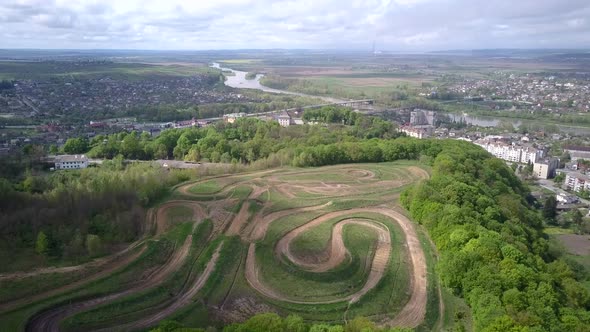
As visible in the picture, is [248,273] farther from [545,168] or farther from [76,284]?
[545,168]

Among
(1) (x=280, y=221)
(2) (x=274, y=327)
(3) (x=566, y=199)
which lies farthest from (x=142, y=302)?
(3) (x=566, y=199)

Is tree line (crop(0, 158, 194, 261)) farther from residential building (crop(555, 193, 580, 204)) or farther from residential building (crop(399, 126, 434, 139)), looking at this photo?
residential building (crop(399, 126, 434, 139))

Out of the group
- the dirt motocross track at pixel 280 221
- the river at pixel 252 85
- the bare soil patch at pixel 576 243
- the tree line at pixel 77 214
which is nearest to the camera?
the dirt motocross track at pixel 280 221

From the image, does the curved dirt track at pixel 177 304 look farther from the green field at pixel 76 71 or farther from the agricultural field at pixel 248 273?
the green field at pixel 76 71

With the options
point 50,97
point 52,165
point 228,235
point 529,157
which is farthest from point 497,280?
point 50,97

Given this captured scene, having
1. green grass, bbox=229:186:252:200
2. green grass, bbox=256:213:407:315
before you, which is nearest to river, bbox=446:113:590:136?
green grass, bbox=229:186:252:200

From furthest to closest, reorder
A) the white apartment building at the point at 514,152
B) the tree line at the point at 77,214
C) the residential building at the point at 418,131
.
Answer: the residential building at the point at 418,131, the white apartment building at the point at 514,152, the tree line at the point at 77,214

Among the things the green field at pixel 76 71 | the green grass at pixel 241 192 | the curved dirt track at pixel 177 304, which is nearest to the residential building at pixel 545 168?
the green grass at pixel 241 192
